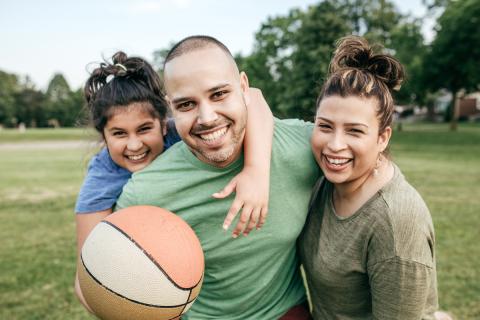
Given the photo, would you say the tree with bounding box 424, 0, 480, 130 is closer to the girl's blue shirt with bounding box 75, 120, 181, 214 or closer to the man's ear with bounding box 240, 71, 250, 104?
the man's ear with bounding box 240, 71, 250, 104

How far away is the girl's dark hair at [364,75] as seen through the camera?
246 cm

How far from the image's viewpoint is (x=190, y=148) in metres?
2.74

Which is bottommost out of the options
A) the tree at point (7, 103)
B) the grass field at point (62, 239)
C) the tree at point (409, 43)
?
the tree at point (7, 103)

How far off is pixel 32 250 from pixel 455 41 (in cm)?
3478

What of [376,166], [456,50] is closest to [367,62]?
[376,166]

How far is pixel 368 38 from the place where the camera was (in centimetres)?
2953

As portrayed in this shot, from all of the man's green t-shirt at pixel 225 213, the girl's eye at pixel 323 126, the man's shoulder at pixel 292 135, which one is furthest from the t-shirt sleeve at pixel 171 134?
Answer: the girl's eye at pixel 323 126

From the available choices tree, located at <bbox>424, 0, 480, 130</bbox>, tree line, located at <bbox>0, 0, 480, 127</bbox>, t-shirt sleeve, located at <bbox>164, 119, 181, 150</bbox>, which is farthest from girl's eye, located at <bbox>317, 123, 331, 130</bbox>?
tree, located at <bbox>424, 0, 480, 130</bbox>

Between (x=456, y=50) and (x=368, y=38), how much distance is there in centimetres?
905

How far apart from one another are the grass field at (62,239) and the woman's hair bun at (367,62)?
7.86ft

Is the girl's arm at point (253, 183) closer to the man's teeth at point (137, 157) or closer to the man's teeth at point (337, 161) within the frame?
the man's teeth at point (337, 161)

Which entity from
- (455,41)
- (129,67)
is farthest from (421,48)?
(129,67)

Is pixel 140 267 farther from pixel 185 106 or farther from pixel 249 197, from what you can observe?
pixel 185 106

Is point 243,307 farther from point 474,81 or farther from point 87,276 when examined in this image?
point 474,81
